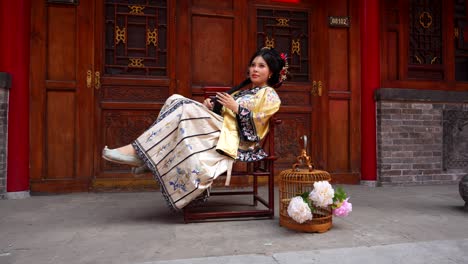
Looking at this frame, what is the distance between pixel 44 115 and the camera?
11.8 ft

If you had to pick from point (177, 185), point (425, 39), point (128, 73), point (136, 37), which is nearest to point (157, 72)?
point (128, 73)

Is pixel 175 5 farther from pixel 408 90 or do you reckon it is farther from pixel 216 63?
pixel 408 90

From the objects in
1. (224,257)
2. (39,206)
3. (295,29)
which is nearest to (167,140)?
(224,257)

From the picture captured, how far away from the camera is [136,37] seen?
3854 millimetres

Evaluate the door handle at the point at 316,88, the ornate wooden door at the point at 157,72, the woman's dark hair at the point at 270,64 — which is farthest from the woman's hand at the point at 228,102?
the door handle at the point at 316,88

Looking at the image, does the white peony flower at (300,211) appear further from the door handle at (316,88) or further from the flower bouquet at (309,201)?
the door handle at (316,88)

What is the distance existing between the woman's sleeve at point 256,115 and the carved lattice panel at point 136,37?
1757 mm

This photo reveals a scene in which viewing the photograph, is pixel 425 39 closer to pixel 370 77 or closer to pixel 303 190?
pixel 370 77

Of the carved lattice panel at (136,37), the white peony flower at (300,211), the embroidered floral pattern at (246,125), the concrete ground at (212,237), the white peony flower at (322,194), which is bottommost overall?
the concrete ground at (212,237)

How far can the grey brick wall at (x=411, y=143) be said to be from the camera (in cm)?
423

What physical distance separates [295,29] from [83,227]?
3.35 metres

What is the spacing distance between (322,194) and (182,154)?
978mm

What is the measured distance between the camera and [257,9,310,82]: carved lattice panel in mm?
4176

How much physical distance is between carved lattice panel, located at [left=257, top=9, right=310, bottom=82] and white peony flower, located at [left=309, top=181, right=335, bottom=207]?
7.85 ft
